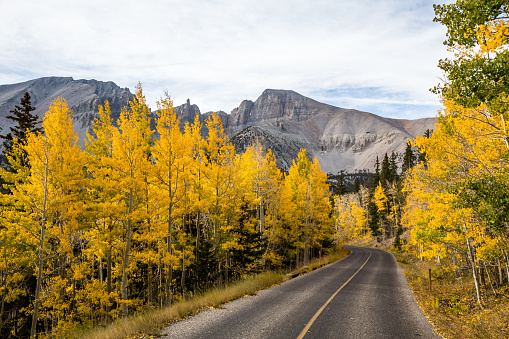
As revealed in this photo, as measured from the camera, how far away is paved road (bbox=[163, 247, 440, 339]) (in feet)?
24.3

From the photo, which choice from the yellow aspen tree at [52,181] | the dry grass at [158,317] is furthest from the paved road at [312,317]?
the yellow aspen tree at [52,181]

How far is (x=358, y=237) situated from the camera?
3066 inches

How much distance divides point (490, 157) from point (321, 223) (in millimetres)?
25466

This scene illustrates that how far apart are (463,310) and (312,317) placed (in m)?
7.76

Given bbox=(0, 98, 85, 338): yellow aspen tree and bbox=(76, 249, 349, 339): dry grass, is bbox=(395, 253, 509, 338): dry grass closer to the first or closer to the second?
bbox=(76, 249, 349, 339): dry grass

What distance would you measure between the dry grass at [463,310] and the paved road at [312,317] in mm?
572

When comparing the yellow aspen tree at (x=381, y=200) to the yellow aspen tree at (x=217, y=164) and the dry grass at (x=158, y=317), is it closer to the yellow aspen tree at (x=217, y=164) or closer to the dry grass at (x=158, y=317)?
the yellow aspen tree at (x=217, y=164)

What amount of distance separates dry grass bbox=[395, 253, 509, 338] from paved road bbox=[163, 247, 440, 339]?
572 millimetres

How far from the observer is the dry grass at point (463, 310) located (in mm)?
8328

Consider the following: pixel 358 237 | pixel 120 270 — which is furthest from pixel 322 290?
pixel 358 237

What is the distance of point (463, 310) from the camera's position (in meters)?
11.7

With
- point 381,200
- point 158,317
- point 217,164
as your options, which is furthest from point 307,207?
point 381,200

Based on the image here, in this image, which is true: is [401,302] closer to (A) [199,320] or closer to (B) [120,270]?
(A) [199,320]

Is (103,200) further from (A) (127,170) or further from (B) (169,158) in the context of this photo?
(B) (169,158)
